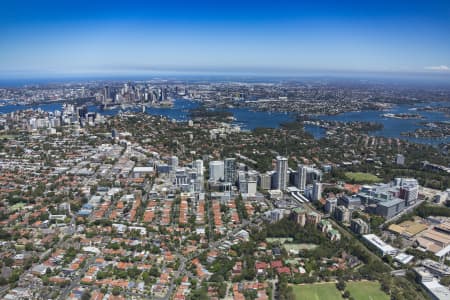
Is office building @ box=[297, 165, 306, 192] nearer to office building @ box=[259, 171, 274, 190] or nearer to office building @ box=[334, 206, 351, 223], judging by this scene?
office building @ box=[259, 171, 274, 190]

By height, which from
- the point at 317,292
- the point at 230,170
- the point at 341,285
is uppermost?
the point at 230,170

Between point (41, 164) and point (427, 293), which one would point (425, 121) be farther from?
point (41, 164)

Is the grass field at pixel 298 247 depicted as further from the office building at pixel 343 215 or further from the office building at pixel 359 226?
the office building at pixel 343 215

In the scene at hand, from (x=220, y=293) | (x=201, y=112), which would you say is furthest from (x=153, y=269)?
(x=201, y=112)

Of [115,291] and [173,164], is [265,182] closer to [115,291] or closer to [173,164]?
[173,164]

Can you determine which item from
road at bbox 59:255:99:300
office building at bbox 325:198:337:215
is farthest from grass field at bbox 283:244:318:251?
road at bbox 59:255:99:300

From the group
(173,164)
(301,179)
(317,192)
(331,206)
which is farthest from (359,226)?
(173,164)
